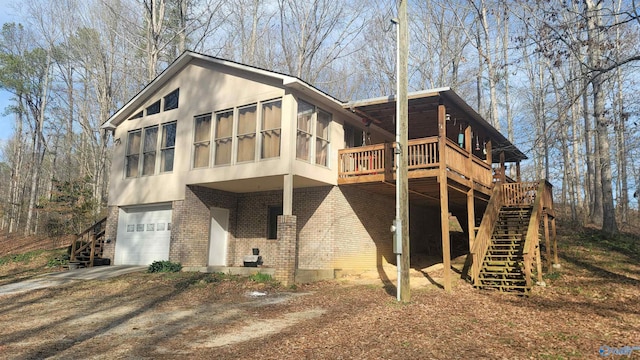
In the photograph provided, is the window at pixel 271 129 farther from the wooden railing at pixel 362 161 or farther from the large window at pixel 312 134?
the wooden railing at pixel 362 161

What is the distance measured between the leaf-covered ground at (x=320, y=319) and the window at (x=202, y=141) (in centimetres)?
420

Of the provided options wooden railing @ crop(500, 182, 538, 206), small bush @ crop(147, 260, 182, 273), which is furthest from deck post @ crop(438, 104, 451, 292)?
small bush @ crop(147, 260, 182, 273)

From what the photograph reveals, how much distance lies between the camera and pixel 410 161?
47.4ft

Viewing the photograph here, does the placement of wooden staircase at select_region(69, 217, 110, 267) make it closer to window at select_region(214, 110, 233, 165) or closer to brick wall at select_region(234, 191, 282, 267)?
brick wall at select_region(234, 191, 282, 267)

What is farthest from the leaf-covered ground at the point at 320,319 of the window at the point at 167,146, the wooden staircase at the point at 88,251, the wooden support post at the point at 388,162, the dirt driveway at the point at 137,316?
the window at the point at 167,146

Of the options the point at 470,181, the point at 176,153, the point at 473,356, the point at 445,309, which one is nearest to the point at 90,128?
the point at 176,153

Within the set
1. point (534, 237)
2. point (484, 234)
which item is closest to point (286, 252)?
point (484, 234)

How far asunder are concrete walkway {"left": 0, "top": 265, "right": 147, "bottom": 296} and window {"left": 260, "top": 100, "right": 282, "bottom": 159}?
6.65 metres

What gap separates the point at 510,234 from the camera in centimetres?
1377

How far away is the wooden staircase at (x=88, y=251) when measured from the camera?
1761 cm

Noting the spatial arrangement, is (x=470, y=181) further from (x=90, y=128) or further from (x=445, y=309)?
(x=90, y=128)

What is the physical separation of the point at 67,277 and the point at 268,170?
8.35 m

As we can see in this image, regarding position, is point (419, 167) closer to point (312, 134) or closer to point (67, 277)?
point (312, 134)

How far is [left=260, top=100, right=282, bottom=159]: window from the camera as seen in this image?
1399cm
